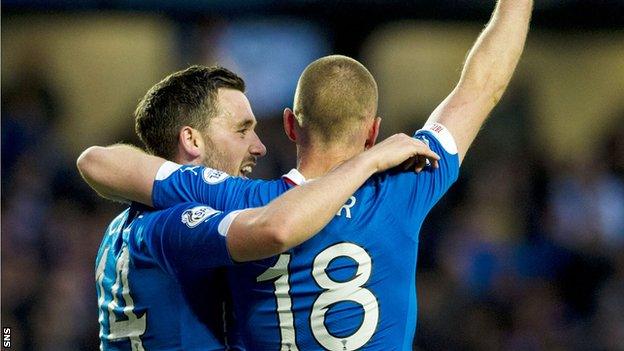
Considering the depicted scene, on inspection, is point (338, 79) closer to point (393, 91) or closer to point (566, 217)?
point (566, 217)

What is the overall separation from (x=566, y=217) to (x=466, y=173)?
1.04 meters

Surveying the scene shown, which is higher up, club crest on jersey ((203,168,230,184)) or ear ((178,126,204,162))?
ear ((178,126,204,162))

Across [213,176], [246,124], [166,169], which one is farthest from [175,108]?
[213,176]

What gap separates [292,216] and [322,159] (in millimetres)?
560

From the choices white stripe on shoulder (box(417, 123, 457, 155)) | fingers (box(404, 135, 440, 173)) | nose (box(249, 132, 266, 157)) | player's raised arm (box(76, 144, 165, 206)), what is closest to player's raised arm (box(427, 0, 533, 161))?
white stripe on shoulder (box(417, 123, 457, 155))

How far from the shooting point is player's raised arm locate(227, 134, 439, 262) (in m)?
3.21


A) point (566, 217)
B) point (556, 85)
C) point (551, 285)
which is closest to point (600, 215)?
point (566, 217)

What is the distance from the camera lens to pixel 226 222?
3.41 meters

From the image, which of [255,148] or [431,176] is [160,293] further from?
[431,176]

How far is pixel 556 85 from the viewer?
11.4 meters

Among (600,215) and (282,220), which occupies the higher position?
(282,220)

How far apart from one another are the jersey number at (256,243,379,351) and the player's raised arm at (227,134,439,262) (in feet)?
1.03

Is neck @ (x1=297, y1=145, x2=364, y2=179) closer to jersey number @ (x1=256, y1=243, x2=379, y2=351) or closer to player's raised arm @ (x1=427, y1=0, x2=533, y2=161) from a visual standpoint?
jersey number @ (x1=256, y1=243, x2=379, y2=351)

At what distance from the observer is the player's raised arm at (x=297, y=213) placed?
10.5 ft
